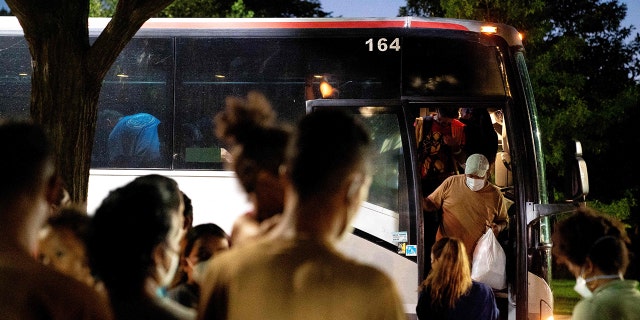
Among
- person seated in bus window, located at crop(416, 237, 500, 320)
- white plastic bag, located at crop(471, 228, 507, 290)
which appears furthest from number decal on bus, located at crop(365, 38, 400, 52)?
person seated in bus window, located at crop(416, 237, 500, 320)

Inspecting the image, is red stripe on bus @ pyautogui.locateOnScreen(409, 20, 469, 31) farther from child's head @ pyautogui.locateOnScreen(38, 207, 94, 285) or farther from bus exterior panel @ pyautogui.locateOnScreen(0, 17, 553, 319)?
child's head @ pyautogui.locateOnScreen(38, 207, 94, 285)

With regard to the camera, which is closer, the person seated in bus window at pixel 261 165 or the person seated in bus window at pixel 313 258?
the person seated in bus window at pixel 313 258

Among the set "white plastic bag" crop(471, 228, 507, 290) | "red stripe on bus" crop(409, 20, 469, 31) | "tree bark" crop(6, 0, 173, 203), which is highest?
"red stripe on bus" crop(409, 20, 469, 31)

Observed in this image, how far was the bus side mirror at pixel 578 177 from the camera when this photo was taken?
7766 millimetres

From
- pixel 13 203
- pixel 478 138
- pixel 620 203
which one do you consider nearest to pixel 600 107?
pixel 620 203

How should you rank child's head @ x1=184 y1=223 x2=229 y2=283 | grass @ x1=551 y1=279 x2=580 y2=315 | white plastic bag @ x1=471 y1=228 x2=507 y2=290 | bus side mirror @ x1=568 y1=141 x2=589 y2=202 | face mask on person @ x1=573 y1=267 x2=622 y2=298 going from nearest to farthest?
face mask on person @ x1=573 y1=267 x2=622 y2=298, child's head @ x1=184 y1=223 x2=229 y2=283, bus side mirror @ x1=568 y1=141 x2=589 y2=202, white plastic bag @ x1=471 y1=228 x2=507 y2=290, grass @ x1=551 y1=279 x2=580 y2=315

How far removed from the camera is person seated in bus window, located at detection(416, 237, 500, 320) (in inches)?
254

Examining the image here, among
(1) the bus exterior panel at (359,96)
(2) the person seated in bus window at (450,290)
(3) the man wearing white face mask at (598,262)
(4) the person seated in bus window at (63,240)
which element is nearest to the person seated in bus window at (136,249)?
(4) the person seated in bus window at (63,240)

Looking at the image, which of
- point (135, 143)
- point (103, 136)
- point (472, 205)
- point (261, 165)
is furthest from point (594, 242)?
point (103, 136)

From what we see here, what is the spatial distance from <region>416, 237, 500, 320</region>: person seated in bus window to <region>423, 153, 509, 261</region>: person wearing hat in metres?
2.24

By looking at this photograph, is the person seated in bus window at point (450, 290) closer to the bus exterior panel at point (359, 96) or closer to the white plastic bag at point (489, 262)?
the white plastic bag at point (489, 262)

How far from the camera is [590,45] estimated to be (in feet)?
108

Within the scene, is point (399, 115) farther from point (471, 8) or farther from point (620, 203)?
point (620, 203)

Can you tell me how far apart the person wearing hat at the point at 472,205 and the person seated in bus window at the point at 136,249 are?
19.1ft
